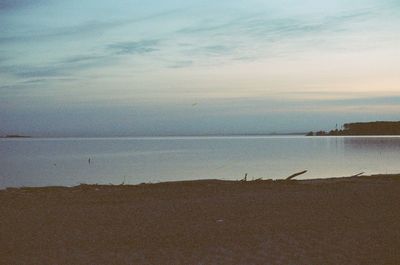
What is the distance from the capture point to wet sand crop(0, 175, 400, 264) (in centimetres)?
983

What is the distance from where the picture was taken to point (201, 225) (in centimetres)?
1285

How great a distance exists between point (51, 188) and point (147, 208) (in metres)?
A: 6.51

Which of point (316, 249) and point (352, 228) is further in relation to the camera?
point (352, 228)

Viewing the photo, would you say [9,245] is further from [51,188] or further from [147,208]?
[51,188]

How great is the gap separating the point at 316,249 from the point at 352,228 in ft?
8.36

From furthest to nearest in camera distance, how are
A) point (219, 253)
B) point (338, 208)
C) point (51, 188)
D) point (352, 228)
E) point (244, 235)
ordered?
point (51, 188), point (338, 208), point (352, 228), point (244, 235), point (219, 253)

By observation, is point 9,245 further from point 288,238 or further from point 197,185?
point 197,185

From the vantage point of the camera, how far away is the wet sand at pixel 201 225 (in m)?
9.83

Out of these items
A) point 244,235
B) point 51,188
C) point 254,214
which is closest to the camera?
point 244,235

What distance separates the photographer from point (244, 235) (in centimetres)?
1162

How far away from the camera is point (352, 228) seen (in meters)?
12.4

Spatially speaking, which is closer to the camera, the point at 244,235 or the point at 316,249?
the point at 316,249

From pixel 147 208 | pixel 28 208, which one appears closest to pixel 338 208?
pixel 147 208

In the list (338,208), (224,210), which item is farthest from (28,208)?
(338,208)
